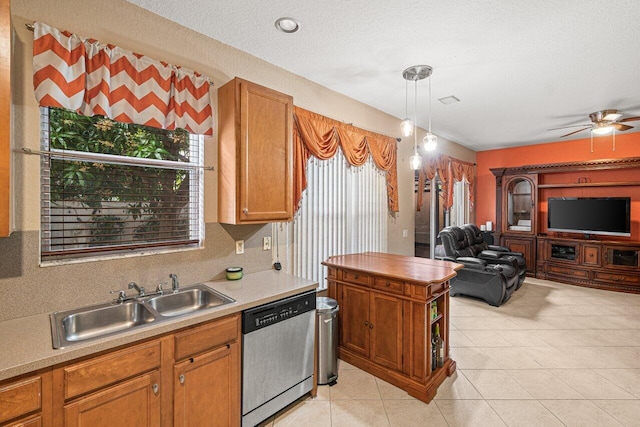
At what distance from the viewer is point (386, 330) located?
8.23 ft

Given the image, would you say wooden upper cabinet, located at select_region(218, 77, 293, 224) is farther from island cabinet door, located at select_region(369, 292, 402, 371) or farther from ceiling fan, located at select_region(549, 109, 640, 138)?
ceiling fan, located at select_region(549, 109, 640, 138)

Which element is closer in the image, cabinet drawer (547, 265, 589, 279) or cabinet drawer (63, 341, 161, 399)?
cabinet drawer (63, 341, 161, 399)

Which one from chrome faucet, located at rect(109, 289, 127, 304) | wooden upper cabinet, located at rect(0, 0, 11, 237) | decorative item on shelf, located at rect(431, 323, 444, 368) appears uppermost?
wooden upper cabinet, located at rect(0, 0, 11, 237)

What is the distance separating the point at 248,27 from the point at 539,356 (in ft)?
13.1

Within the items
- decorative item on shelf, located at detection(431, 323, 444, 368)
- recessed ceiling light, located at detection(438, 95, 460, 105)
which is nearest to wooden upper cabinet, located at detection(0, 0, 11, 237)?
decorative item on shelf, located at detection(431, 323, 444, 368)

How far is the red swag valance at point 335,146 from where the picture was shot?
2.91 m

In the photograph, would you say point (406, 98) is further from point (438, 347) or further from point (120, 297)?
point (120, 297)

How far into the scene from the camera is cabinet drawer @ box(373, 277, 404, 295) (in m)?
2.40

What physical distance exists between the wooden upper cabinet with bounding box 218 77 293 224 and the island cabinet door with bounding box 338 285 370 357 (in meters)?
0.93

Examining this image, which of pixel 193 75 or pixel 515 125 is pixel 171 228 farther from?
pixel 515 125

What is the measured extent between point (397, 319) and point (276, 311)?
1021 mm

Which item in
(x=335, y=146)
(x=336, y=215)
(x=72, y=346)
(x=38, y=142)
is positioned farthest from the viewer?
(x=336, y=215)

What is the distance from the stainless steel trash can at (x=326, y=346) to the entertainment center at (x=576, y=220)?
5360 mm

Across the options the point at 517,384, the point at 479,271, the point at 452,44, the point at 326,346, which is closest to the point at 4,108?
the point at 326,346
